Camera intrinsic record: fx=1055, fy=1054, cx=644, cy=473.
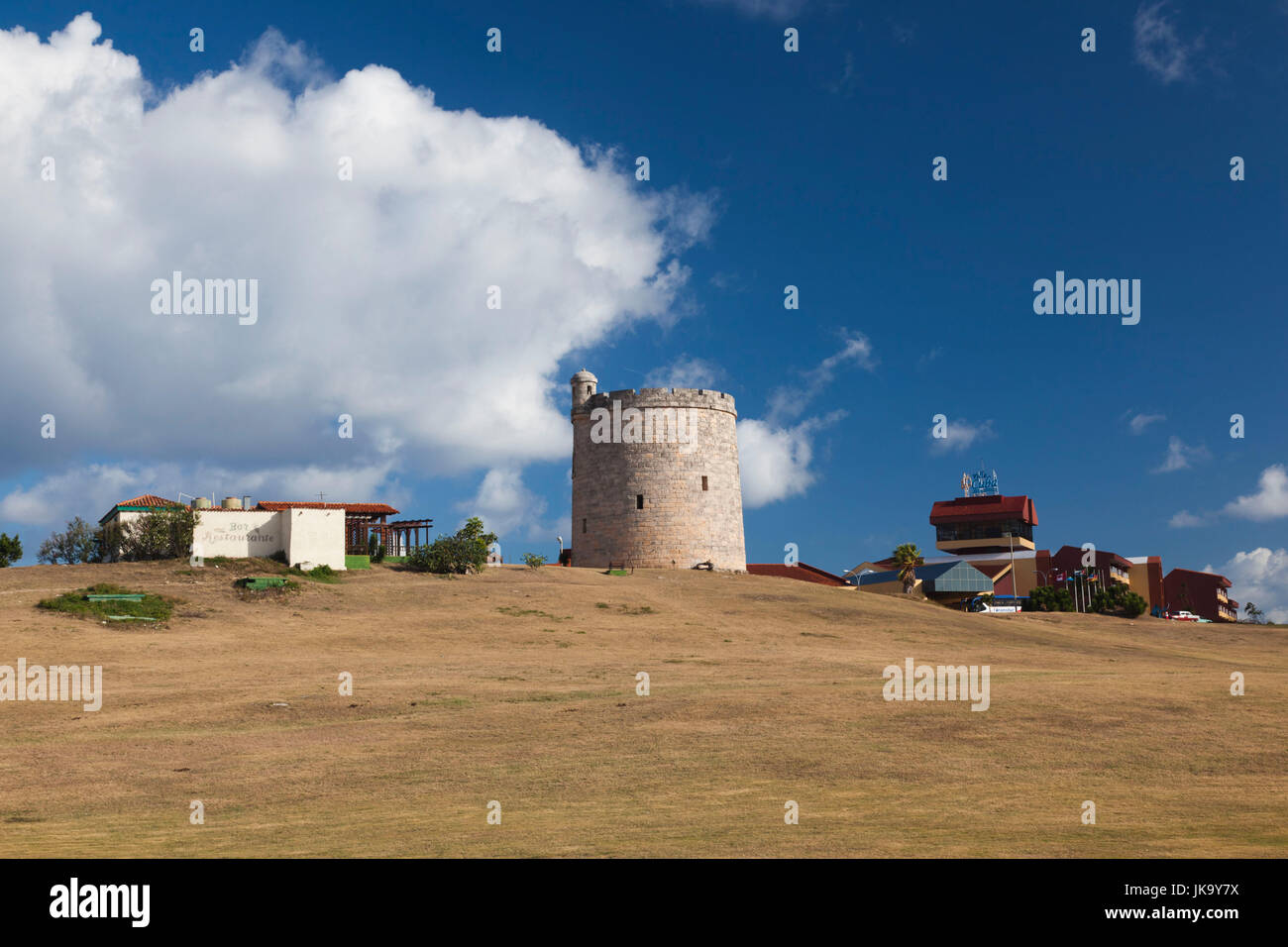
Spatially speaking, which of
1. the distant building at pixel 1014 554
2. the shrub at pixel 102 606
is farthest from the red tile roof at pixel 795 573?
the shrub at pixel 102 606

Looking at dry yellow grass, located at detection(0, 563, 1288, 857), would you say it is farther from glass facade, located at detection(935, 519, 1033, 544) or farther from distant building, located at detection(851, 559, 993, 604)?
glass facade, located at detection(935, 519, 1033, 544)

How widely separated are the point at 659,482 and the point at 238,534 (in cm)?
2402

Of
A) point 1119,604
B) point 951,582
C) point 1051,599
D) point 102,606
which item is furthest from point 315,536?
point 1119,604

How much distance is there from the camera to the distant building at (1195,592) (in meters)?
110

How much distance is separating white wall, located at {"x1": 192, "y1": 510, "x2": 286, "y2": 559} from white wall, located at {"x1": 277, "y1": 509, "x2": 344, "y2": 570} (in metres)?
0.69

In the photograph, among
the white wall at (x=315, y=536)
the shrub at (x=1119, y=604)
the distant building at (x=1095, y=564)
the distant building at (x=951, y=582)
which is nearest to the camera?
the white wall at (x=315, y=536)

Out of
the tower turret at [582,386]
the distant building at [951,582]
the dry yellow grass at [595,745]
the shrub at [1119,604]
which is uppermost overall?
the tower turret at [582,386]

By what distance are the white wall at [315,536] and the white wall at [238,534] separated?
689 millimetres

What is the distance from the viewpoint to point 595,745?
1856 centimetres

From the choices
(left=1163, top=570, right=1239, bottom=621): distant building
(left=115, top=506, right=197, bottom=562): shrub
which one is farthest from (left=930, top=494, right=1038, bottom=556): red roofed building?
(left=115, top=506, right=197, bottom=562): shrub

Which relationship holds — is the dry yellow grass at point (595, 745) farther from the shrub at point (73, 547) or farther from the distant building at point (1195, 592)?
the distant building at point (1195, 592)

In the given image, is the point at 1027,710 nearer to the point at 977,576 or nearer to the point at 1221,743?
the point at 1221,743
